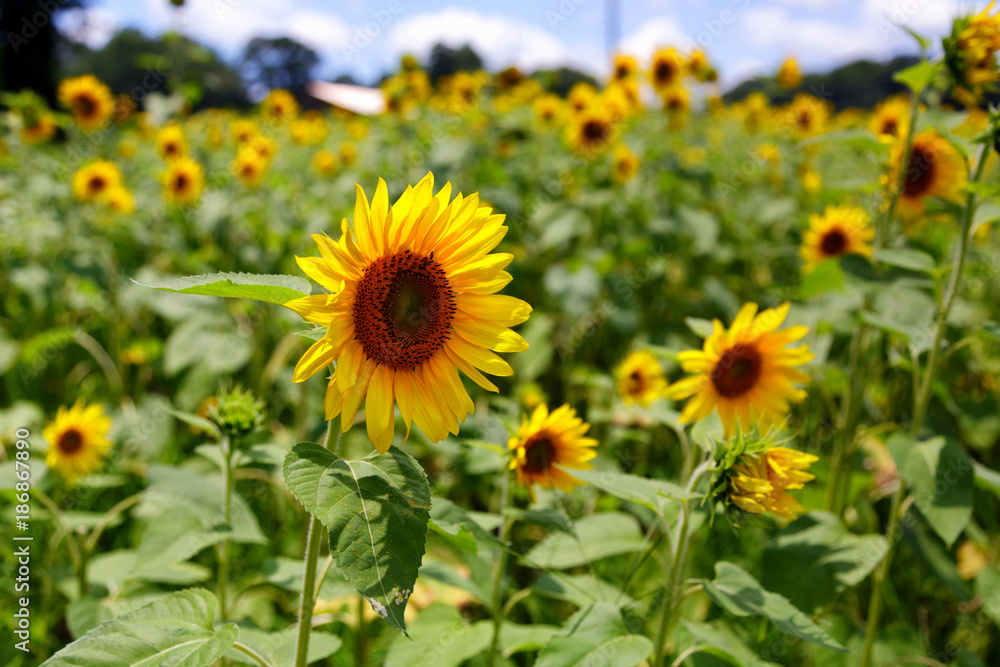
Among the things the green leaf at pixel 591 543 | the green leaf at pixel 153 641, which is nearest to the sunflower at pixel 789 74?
the green leaf at pixel 591 543

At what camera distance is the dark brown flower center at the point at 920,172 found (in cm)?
286

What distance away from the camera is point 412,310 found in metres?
1.25

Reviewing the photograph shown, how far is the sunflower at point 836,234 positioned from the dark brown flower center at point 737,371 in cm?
165

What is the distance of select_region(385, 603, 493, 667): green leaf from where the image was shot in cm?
163

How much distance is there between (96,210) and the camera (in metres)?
4.79

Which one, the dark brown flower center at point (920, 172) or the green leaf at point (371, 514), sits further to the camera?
the dark brown flower center at point (920, 172)

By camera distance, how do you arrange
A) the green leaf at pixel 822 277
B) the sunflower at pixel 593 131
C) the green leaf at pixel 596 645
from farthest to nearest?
1. the sunflower at pixel 593 131
2. the green leaf at pixel 822 277
3. the green leaf at pixel 596 645

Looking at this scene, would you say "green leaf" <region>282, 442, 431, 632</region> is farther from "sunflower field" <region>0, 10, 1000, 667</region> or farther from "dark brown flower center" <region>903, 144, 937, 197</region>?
"dark brown flower center" <region>903, 144, 937, 197</region>

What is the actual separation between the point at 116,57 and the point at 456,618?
3123cm

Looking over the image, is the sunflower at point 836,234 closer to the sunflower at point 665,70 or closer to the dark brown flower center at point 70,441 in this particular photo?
the sunflower at point 665,70

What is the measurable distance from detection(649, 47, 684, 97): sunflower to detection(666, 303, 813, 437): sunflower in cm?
398

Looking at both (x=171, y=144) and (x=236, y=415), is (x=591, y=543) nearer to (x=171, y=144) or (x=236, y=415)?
(x=236, y=415)

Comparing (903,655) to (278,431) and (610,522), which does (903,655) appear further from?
(278,431)

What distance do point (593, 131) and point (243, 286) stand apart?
415 cm
